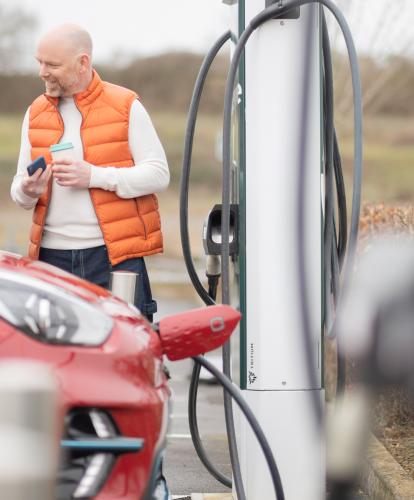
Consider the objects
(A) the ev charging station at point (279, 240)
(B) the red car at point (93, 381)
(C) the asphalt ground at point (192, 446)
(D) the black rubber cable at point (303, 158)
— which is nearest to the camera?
(B) the red car at point (93, 381)

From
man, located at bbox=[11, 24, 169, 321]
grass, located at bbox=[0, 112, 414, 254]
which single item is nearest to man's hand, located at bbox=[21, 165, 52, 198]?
man, located at bbox=[11, 24, 169, 321]

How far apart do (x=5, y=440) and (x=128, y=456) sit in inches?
39.7

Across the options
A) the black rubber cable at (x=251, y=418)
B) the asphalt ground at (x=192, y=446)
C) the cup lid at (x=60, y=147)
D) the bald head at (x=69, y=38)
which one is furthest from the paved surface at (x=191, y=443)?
the bald head at (x=69, y=38)

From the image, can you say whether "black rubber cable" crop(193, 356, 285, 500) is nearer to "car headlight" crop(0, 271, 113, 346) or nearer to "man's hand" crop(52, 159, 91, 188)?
"car headlight" crop(0, 271, 113, 346)

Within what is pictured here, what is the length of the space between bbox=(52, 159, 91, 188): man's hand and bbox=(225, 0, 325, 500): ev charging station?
63 centimetres

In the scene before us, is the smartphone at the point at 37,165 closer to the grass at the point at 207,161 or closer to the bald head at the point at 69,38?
the bald head at the point at 69,38

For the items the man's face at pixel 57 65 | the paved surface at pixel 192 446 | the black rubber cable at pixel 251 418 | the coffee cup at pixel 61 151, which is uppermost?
the man's face at pixel 57 65

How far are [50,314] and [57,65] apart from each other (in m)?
1.55

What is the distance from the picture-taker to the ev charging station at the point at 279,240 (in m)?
4.43

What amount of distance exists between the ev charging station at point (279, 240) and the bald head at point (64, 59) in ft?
2.19

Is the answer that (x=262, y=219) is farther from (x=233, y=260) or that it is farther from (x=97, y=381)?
(x=97, y=381)

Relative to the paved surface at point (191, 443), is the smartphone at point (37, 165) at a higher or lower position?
higher

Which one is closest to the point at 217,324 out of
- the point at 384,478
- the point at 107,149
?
the point at 107,149

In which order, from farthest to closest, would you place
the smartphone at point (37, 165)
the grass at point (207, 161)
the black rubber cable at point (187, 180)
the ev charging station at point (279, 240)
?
the grass at point (207, 161) → the black rubber cable at point (187, 180) → the smartphone at point (37, 165) → the ev charging station at point (279, 240)
